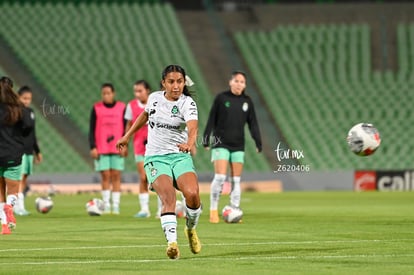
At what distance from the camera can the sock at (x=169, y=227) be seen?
10938mm

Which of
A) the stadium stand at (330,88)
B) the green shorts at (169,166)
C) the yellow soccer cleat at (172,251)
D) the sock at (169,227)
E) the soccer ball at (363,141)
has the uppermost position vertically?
the stadium stand at (330,88)

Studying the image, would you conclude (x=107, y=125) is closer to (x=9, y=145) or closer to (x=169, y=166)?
(x=9, y=145)

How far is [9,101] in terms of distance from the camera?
15.3m

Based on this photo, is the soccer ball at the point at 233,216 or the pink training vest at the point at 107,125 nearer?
the soccer ball at the point at 233,216

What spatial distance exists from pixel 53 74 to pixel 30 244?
24.6 metres

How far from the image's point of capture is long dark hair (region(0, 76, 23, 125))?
598 inches

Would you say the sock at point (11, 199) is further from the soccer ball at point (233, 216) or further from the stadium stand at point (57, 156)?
the stadium stand at point (57, 156)

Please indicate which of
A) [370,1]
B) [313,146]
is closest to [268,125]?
[313,146]

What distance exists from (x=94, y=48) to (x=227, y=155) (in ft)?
69.6

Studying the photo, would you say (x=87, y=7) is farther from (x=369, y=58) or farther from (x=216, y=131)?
(x=216, y=131)

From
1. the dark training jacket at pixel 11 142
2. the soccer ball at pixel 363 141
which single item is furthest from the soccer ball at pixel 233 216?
Result: the soccer ball at pixel 363 141

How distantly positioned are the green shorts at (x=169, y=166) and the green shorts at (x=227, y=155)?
21.5ft

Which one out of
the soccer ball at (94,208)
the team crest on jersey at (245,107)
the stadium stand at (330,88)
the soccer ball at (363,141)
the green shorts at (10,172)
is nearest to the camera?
the soccer ball at (363,141)

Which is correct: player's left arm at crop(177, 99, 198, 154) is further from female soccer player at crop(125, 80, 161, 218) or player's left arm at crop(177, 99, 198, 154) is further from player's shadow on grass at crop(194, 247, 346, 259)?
female soccer player at crop(125, 80, 161, 218)
